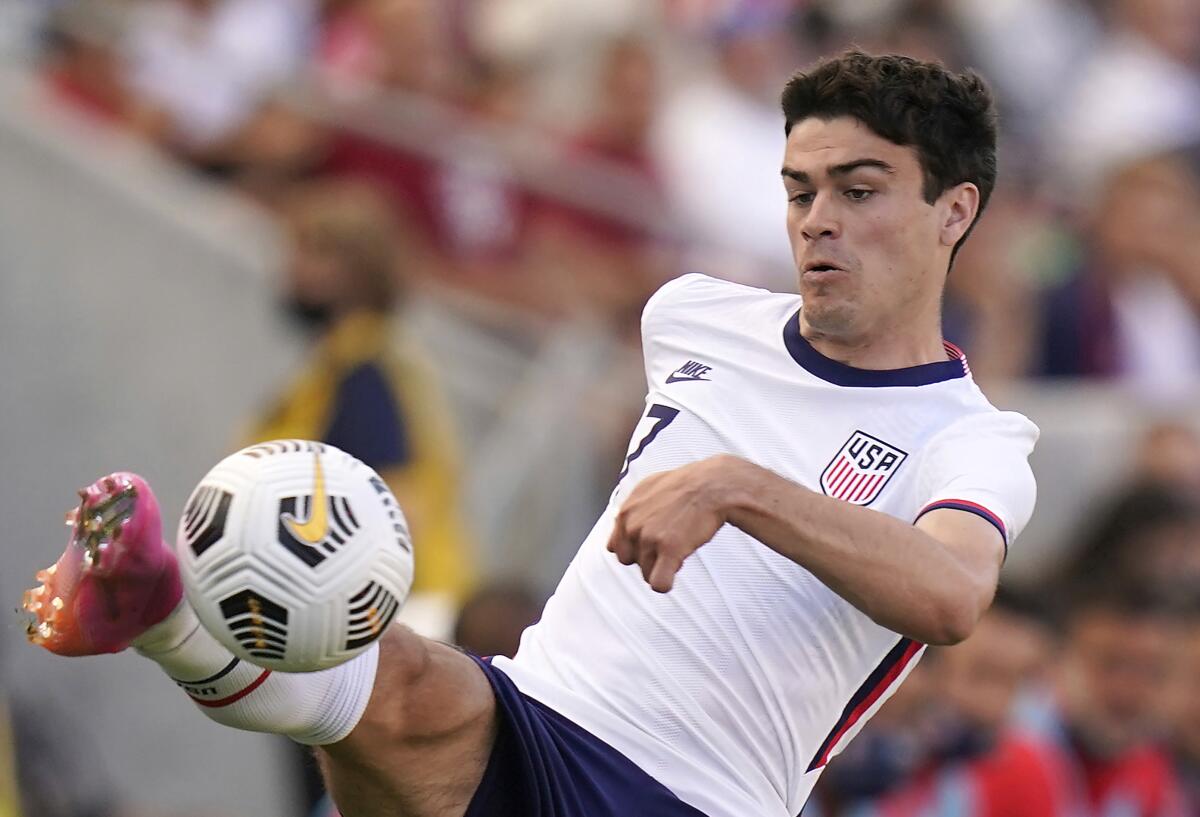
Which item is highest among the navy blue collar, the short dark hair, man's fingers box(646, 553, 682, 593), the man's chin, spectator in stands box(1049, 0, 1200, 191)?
spectator in stands box(1049, 0, 1200, 191)

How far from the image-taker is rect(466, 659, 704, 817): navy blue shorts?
4219 mm

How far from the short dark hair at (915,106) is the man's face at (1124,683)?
3320mm

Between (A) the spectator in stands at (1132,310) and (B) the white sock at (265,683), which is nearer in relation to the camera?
(B) the white sock at (265,683)

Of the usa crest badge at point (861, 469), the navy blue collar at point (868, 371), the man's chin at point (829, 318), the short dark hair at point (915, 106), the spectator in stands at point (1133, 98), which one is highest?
the spectator in stands at point (1133, 98)

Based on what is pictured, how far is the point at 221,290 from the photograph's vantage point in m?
9.97

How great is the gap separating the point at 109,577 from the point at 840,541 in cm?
139

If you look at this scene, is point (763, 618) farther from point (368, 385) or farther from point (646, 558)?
point (368, 385)

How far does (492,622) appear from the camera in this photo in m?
6.50

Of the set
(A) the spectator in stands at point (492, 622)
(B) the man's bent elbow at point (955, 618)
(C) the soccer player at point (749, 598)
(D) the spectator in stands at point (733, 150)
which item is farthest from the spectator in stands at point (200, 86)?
(B) the man's bent elbow at point (955, 618)

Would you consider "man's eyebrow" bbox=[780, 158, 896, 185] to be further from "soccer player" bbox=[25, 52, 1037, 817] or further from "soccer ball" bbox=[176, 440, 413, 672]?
"soccer ball" bbox=[176, 440, 413, 672]

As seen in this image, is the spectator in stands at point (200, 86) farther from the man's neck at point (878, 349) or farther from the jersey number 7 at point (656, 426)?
the man's neck at point (878, 349)

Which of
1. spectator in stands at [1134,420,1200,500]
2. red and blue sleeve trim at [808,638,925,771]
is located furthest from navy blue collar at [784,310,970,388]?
spectator in stands at [1134,420,1200,500]

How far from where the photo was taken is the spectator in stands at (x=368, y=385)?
700 centimetres

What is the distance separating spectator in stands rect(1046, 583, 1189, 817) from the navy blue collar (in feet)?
10.5
